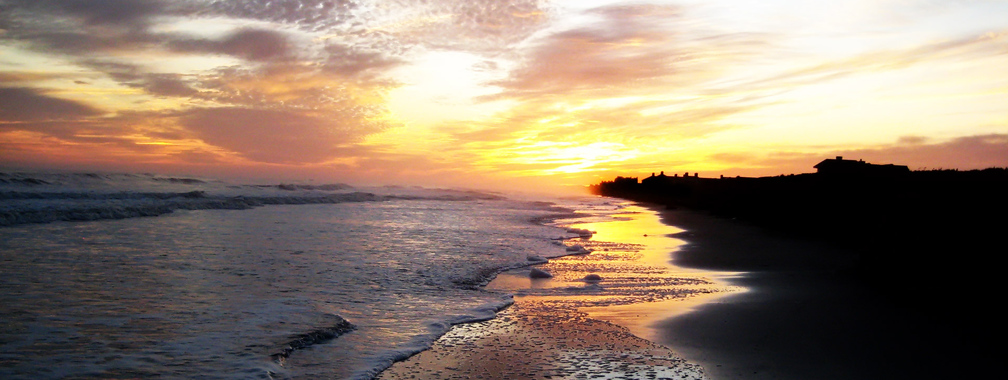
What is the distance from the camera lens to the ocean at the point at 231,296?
18.9 ft

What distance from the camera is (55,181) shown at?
114ft

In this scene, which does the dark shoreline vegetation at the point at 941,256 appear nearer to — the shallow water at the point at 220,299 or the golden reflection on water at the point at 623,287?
the golden reflection on water at the point at 623,287

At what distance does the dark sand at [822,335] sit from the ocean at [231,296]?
3.04 metres

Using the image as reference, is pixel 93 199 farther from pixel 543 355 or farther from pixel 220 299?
pixel 543 355

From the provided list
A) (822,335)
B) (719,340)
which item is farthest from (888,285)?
(719,340)

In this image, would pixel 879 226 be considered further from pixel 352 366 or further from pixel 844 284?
pixel 352 366

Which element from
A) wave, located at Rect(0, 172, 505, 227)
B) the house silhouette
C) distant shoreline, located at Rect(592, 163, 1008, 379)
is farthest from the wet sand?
the house silhouette

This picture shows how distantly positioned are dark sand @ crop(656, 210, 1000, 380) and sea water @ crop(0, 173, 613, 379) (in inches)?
120

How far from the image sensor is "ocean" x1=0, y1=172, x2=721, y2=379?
5.77 meters

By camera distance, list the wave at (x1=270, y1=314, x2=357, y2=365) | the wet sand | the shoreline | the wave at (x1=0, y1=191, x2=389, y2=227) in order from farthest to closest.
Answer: the wave at (x1=0, y1=191, x2=389, y2=227), the wave at (x1=270, y1=314, x2=357, y2=365), the shoreline, the wet sand

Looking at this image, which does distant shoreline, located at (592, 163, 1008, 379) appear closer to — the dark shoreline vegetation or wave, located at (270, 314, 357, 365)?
the dark shoreline vegetation

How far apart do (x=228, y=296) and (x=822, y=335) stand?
7869 millimetres

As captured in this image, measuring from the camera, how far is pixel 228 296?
8.56 meters

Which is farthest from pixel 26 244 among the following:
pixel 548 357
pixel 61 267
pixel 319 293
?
pixel 548 357
